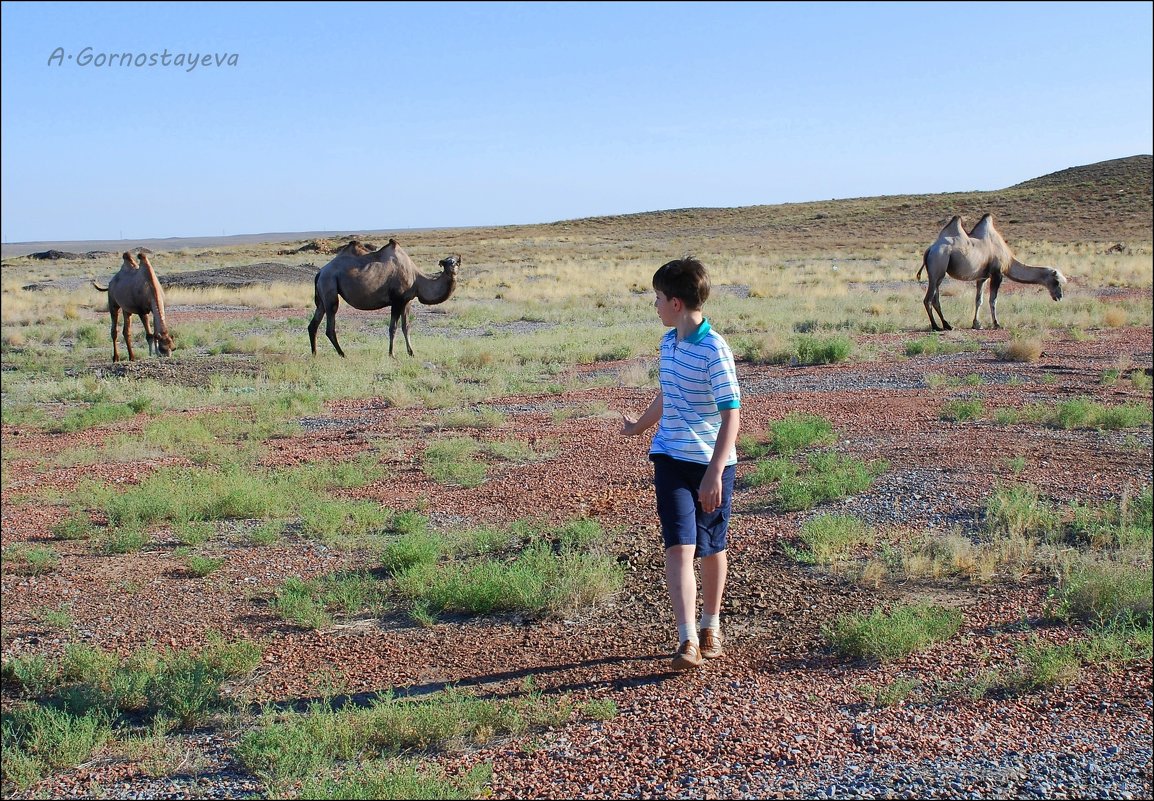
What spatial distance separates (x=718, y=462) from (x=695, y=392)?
1.21 ft

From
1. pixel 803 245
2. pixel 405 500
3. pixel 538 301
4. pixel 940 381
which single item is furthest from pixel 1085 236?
pixel 405 500

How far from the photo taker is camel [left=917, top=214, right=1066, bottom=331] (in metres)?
21.3

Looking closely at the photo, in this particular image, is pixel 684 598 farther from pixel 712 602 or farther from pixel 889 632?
pixel 889 632

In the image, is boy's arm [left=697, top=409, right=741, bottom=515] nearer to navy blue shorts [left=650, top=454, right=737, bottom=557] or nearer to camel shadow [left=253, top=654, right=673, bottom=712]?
navy blue shorts [left=650, top=454, right=737, bottom=557]

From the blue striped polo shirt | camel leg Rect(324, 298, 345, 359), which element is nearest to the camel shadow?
the blue striped polo shirt

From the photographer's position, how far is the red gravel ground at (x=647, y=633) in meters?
4.23

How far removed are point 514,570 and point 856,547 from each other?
7.91ft

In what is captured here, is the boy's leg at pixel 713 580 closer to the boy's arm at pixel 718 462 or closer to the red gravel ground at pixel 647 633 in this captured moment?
the red gravel ground at pixel 647 633

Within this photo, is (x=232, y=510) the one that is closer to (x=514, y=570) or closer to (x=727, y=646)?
(x=514, y=570)

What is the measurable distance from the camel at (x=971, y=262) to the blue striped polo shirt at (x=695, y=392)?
17523 mm

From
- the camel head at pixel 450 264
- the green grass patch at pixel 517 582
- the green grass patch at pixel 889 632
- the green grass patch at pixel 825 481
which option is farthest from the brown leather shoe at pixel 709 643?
the camel head at pixel 450 264

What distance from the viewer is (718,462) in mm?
4590

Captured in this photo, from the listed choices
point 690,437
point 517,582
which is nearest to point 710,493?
point 690,437

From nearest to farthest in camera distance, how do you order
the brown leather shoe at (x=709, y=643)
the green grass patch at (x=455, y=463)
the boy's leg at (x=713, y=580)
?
the boy's leg at (x=713, y=580) → the brown leather shoe at (x=709, y=643) → the green grass patch at (x=455, y=463)
